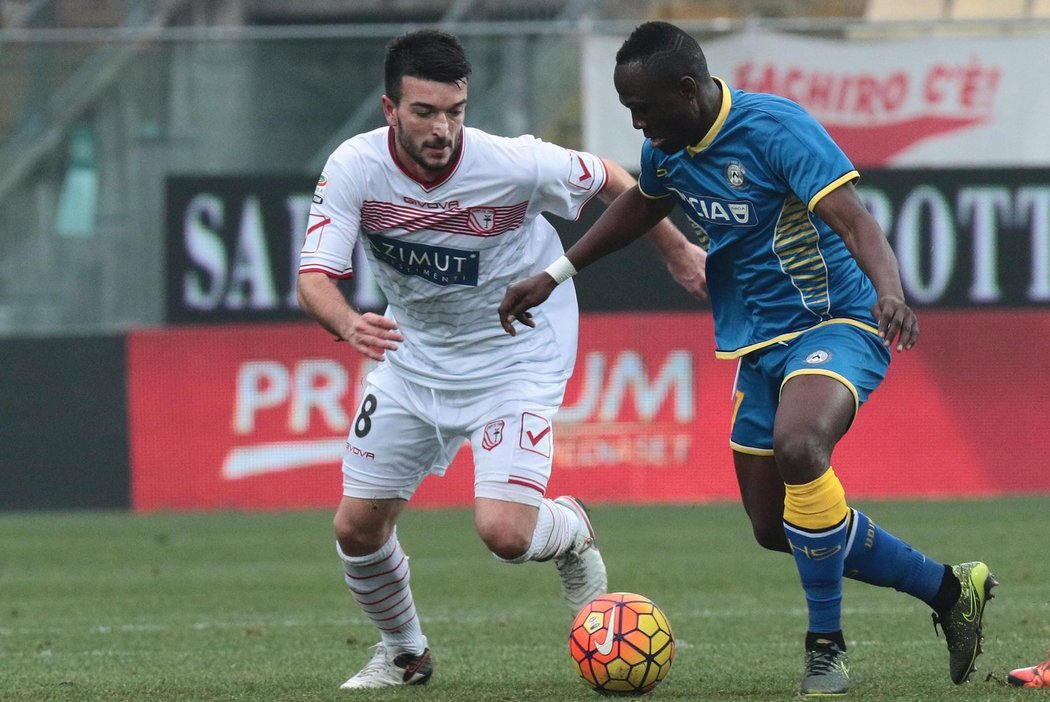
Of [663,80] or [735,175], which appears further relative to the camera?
[735,175]

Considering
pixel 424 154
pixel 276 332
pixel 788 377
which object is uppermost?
pixel 424 154

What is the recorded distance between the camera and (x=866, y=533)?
5.75 m

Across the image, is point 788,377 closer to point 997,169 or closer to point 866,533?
point 866,533

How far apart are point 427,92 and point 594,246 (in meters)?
0.86

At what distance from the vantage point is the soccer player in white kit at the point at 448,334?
5.98m

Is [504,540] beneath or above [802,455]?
beneath

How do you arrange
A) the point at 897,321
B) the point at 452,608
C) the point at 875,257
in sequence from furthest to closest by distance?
1. the point at 452,608
2. the point at 875,257
3. the point at 897,321

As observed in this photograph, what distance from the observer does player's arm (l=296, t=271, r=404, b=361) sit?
17.3 feet

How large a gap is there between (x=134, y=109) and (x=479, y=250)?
395 inches

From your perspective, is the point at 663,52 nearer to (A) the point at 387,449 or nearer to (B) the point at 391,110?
(B) the point at 391,110

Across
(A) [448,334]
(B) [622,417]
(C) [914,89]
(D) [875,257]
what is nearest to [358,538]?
(A) [448,334]

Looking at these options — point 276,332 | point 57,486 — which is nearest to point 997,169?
point 276,332

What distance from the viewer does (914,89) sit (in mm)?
16344

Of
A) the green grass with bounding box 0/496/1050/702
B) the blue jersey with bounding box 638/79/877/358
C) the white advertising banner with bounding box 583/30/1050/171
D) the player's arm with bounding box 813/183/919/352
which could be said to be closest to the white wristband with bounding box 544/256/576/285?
the blue jersey with bounding box 638/79/877/358
